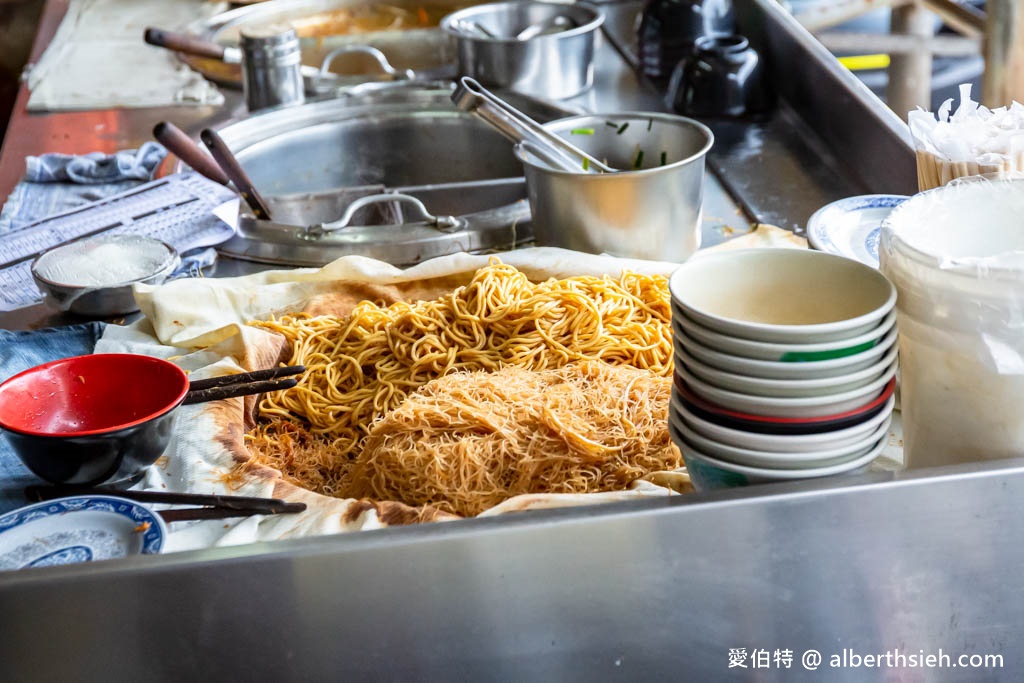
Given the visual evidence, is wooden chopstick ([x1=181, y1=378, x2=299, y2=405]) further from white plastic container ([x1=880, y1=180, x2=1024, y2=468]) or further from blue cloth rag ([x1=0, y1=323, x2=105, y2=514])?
white plastic container ([x1=880, y1=180, x2=1024, y2=468])

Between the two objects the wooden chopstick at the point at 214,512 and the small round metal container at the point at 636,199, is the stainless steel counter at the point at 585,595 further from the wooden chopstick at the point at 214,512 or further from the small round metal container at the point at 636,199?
the small round metal container at the point at 636,199

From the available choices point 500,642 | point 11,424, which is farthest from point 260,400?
point 500,642

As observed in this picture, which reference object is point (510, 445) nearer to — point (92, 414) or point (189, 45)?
point (92, 414)

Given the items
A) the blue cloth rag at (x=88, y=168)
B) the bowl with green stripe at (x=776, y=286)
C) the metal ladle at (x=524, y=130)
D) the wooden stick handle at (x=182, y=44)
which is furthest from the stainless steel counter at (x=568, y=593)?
the wooden stick handle at (x=182, y=44)

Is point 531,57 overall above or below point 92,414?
above

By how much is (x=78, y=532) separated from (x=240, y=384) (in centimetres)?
38

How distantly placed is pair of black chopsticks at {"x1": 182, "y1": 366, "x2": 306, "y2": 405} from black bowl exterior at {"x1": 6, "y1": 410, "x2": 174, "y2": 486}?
0.10 m

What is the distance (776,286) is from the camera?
1.22 meters

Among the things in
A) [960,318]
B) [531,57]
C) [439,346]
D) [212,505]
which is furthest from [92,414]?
[531,57]

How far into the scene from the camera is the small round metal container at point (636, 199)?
1813 millimetres

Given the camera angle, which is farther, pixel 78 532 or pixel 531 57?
pixel 531 57

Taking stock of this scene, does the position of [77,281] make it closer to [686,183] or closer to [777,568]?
[686,183]

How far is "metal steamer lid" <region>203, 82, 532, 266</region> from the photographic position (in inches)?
84.4

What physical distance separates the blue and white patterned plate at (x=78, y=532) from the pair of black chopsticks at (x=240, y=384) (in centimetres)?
29
